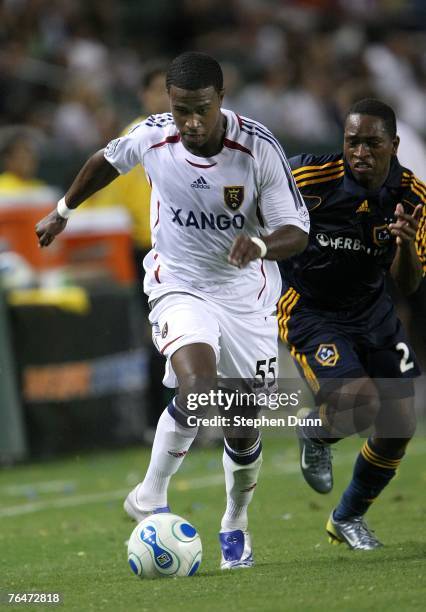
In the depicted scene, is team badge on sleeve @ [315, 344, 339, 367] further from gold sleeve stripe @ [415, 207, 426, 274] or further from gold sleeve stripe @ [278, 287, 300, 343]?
gold sleeve stripe @ [415, 207, 426, 274]

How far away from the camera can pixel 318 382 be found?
6863 millimetres

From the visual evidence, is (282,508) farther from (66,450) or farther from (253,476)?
(66,450)

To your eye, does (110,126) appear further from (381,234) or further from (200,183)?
(200,183)

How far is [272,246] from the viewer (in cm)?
580

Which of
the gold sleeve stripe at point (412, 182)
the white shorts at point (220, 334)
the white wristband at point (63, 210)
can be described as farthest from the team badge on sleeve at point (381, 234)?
the white wristband at point (63, 210)

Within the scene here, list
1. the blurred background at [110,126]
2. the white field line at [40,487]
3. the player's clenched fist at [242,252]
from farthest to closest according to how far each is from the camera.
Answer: the blurred background at [110,126]
the white field line at [40,487]
the player's clenched fist at [242,252]

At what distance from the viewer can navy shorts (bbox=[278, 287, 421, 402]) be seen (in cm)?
678

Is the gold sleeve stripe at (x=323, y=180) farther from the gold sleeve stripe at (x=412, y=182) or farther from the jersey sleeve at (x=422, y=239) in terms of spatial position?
the jersey sleeve at (x=422, y=239)

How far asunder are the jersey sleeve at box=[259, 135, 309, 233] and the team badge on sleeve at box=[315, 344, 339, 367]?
984 millimetres

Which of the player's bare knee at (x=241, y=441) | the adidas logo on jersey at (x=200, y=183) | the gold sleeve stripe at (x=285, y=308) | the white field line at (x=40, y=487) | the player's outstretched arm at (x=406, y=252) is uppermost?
the adidas logo on jersey at (x=200, y=183)

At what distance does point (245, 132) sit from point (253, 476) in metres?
1.74

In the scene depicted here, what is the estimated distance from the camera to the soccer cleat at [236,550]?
6.29 metres

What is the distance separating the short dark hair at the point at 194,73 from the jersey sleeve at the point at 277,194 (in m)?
0.41

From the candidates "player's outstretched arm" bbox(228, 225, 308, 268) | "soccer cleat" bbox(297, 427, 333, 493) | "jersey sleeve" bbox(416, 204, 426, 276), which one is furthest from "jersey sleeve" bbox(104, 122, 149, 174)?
"soccer cleat" bbox(297, 427, 333, 493)
